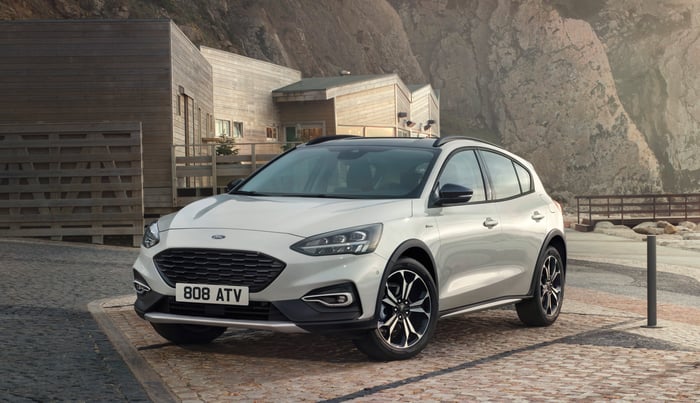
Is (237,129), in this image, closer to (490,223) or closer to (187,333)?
(490,223)

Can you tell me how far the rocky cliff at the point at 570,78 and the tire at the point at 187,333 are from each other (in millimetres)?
95119

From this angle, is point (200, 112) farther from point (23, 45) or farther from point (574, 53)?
point (574, 53)

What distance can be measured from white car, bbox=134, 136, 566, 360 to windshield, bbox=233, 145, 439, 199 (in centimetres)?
1

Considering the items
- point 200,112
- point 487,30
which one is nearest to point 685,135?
point 487,30

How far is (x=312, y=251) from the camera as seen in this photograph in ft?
22.6

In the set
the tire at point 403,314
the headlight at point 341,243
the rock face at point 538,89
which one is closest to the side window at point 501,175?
the tire at point 403,314

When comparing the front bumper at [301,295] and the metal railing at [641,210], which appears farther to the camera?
the metal railing at [641,210]

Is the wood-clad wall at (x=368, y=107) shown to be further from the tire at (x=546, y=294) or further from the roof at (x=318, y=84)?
the tire at (x=546, y=294)

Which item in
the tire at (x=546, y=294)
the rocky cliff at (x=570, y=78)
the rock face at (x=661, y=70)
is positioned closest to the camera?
the tire at (x=546, y=294)

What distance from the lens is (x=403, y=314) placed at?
24.1 ft

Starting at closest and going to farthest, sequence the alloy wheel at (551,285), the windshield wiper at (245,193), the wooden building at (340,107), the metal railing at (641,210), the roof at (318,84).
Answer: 1. the windshield wiper at (245,193)
2. the alloy wheel at (551,285)
3. the wooden building at (340,107)
4. the roof at (318,84)
5. the metal railing at (641,210)

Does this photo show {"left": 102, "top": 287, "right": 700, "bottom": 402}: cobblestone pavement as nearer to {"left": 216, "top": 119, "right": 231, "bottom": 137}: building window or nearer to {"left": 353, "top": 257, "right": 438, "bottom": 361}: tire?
{"left": 353, "top": 257, "right": 438, "bottom": 361}: tire

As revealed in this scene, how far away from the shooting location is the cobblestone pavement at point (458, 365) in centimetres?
624

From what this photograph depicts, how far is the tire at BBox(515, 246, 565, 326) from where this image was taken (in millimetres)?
9438
